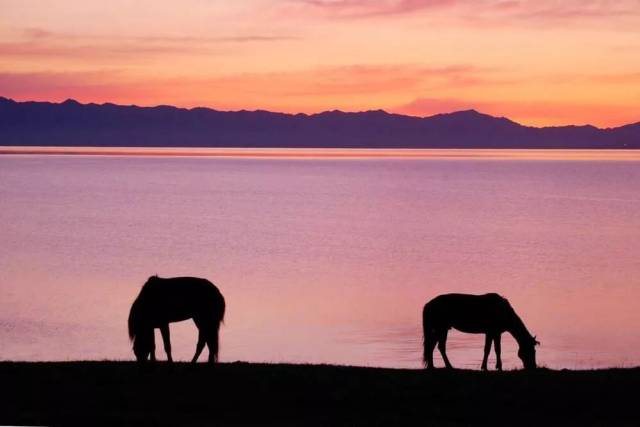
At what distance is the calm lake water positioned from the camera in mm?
36969

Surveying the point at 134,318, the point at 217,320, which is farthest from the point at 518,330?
the point at 134,318

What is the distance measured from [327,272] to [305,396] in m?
50.0

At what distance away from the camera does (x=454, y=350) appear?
112 feet

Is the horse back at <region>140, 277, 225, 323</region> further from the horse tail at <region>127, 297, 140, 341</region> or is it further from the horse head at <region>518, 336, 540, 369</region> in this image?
the horse head at <region>518, 336, 540, 369</region>

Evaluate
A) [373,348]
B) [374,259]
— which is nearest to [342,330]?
[373,348]

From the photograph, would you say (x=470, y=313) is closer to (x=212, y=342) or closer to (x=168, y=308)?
(x=212, y=342)

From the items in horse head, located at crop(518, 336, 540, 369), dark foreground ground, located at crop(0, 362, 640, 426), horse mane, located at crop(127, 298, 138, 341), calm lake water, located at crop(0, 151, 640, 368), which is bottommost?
calm lake water, located at crop(0, 151, 640, 368)

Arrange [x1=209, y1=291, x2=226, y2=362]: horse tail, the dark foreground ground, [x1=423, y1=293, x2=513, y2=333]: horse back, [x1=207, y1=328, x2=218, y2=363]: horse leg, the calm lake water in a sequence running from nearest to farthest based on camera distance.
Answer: the dark foreground ground, [x1=209, y1=291, x2=226, y2=362]: horse tail, [x1=207, y1=328, x2=218, y2=363]: horse leg, [x1=423, y1=293, x2=513, y2=333]: horse back, the calm lake water

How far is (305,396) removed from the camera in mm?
16719

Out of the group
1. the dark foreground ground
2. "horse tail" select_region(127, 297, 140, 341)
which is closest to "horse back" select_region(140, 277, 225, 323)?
"horse tail" select_region(127, 297, 140, 341)

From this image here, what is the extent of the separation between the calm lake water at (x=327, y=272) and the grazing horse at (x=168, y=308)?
1332cm

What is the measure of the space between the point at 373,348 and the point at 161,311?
18.7 metres

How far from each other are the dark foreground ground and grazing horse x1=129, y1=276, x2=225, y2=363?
0.68m

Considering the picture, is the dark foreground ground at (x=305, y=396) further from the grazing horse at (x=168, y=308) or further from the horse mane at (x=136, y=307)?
the horse mane at (x=136, y=307)
